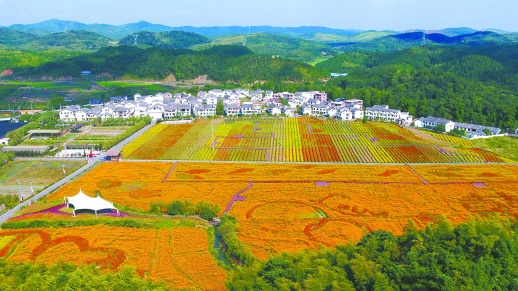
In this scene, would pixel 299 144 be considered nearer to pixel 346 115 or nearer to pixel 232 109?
pixel 346 115

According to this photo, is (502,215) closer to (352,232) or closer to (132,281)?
(352,232)

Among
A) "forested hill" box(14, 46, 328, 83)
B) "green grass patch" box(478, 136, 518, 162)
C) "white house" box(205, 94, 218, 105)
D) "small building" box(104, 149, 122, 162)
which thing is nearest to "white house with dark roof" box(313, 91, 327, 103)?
"white house" box(205, 94, 218, 105)

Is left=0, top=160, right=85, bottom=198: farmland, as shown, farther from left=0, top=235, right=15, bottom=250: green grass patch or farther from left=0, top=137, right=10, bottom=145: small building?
left=0, top=137, right=10, bottom=145: small building

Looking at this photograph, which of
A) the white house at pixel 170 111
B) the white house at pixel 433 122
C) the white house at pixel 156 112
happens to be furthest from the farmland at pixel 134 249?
the white house at pixel 433 122

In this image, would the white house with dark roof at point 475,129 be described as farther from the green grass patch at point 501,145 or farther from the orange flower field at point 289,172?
the orange flower field at point 289,172

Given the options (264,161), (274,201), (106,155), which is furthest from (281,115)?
(274,201)

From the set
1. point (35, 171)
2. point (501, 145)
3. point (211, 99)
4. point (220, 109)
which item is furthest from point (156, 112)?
point (501, 145)
